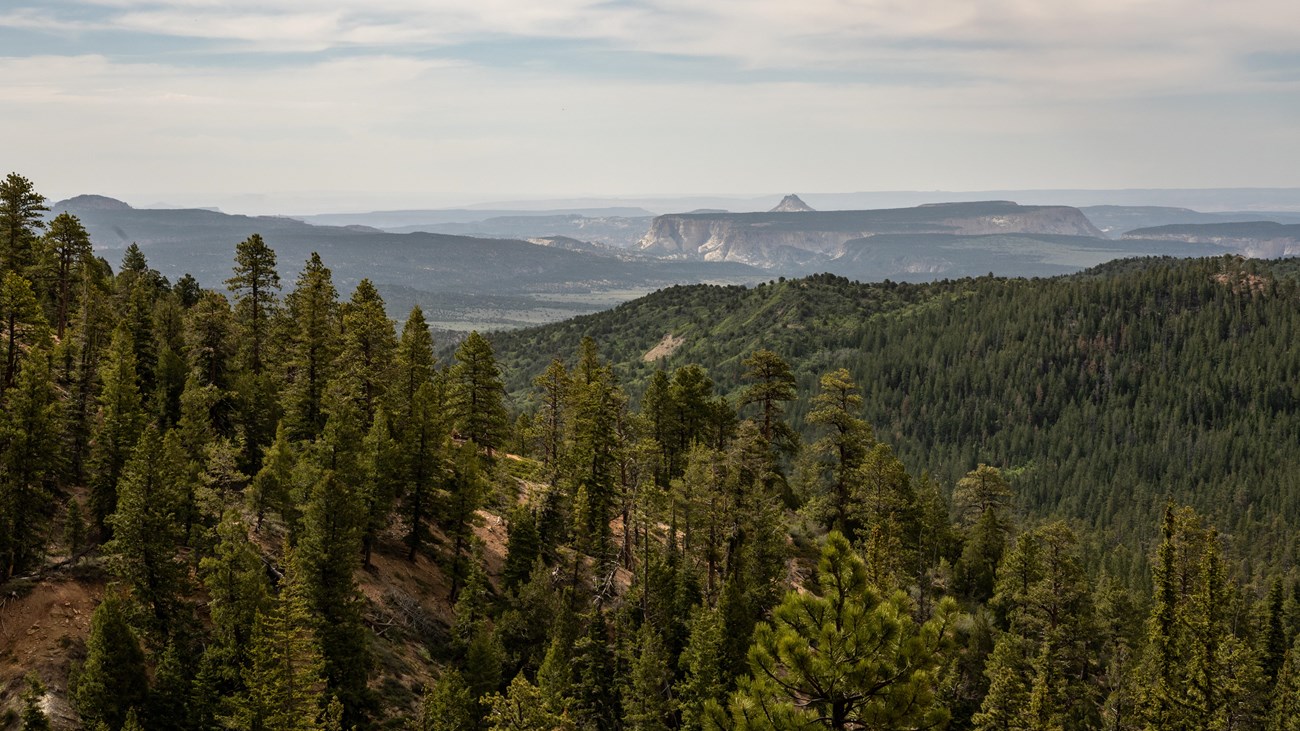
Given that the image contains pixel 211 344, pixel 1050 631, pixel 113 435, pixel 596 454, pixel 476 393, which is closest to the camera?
pixel 113 435

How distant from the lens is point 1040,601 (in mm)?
62406

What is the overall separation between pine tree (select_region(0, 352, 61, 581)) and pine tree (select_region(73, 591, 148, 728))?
10.0 meters

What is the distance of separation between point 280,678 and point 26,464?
20386 millimetres

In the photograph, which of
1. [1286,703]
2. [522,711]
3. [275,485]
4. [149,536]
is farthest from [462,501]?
[1286,703]

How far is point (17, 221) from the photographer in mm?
77500

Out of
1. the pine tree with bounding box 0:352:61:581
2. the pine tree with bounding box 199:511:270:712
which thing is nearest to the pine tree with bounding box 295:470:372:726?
the pine tree with bounding box 199:511:270:712

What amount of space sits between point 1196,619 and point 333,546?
5089cm

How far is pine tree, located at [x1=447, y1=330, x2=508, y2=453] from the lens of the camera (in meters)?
75.1

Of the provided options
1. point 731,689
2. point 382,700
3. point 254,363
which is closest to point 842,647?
point 731,689

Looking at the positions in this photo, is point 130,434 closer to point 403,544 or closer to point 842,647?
point 403,544

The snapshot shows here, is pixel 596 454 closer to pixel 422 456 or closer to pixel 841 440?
pixel 422 456

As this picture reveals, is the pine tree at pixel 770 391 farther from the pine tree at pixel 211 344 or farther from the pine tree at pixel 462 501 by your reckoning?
the pine tree at pixel 211 344

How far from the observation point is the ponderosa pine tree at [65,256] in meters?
77.4

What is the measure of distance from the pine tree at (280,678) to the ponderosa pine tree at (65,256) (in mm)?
50594
